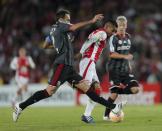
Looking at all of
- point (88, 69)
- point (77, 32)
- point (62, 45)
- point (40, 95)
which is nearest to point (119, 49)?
point (88, 69)

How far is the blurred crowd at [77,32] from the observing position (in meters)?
27.8

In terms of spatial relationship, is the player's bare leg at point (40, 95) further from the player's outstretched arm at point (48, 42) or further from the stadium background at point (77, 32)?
the stadium background at point (77, 32)

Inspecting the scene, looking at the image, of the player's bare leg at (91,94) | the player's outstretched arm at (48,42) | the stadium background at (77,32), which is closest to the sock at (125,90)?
the player's bare leg at (91,94)

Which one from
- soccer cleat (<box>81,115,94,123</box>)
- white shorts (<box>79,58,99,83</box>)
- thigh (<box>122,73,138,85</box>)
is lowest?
soccer cleat (<box>81,115,94,123</box>)

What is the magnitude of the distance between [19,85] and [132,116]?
8.85 meters

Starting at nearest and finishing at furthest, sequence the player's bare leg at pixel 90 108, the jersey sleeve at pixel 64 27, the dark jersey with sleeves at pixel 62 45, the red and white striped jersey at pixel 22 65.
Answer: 1. the jersey sleeve at pixel 64 27
2. the dark jersey with sleeves at pixel 62 45
3. the player's bare leg at pixel 90 108
4. the red and white striped jersey at pixel 22 65

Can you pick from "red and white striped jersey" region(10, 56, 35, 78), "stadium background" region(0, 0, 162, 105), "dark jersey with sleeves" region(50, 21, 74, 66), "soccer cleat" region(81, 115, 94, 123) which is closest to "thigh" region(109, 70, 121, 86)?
"soccer cleat" region(81, 115, 94, 123)

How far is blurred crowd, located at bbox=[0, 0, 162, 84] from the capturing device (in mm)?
27812

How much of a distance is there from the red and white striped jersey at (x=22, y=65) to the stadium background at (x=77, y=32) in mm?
1786

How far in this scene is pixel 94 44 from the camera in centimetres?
1533

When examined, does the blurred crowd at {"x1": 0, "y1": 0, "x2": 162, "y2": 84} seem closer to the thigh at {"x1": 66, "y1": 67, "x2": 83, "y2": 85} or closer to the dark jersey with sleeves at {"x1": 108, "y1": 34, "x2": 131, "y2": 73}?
the dark jersey with sleeves at {"x1": 108, "y1": 34, "x2": 131, "y2": 73}

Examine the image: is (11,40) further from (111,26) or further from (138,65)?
(111,26)

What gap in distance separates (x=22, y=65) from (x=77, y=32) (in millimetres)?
4205

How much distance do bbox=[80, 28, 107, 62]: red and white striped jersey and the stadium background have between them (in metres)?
11.3
